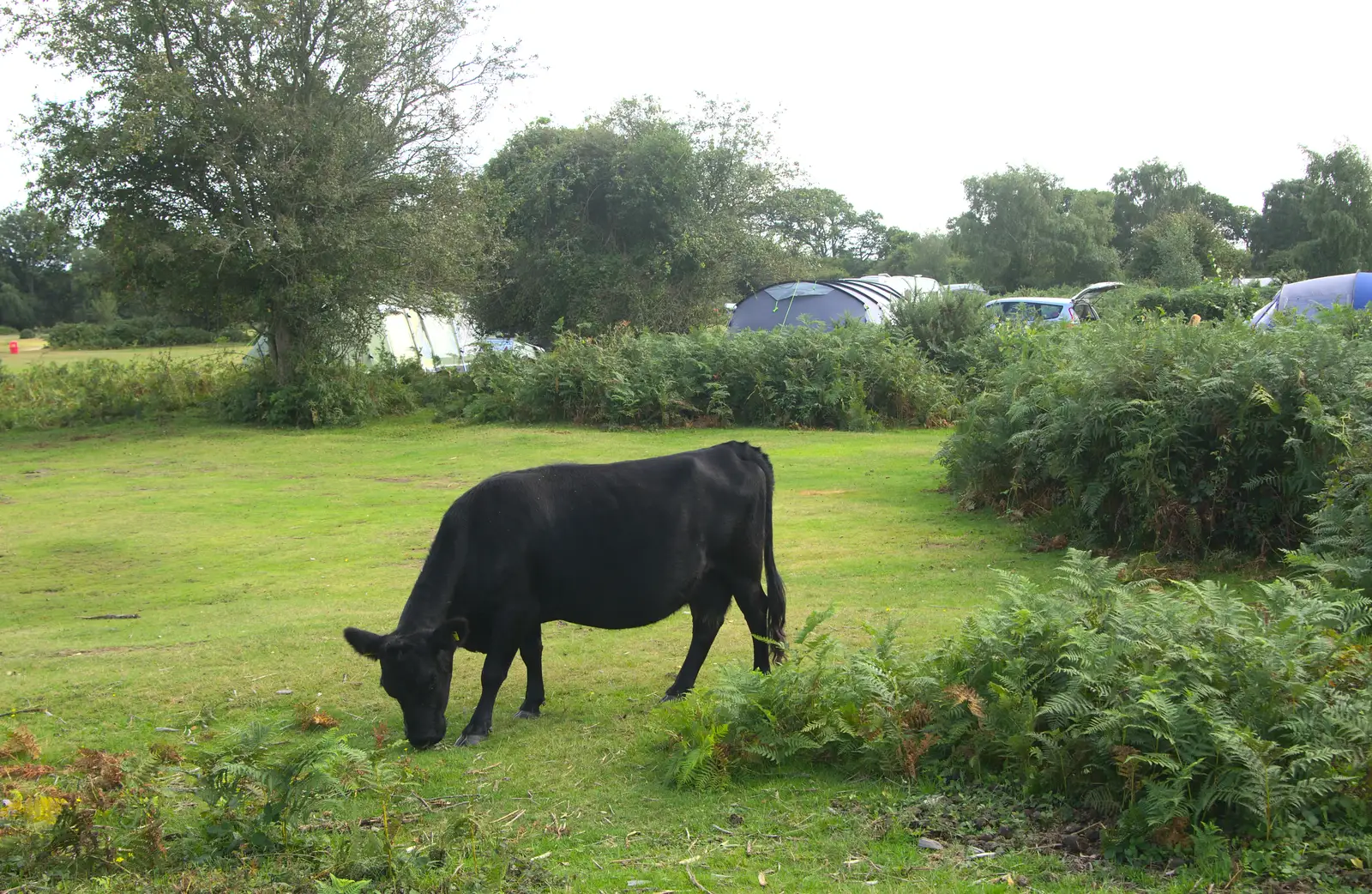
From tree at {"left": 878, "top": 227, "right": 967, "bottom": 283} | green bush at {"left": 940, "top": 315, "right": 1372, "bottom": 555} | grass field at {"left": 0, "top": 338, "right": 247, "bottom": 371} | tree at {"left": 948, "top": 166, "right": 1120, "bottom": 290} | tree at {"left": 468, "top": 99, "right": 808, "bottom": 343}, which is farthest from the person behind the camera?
tree at {"left": 878, "top": 227, "right": 967, "bottom": 283}

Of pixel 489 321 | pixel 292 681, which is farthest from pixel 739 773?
pixel 489 321

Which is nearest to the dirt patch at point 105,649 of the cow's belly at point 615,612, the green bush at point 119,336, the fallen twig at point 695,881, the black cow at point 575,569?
the black cow at point 575,569

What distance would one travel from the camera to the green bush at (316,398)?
26.5 metres

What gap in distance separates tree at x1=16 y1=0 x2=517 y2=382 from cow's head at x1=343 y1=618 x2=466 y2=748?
63.7ft

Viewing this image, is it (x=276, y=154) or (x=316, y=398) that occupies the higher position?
(x=276, y=154)

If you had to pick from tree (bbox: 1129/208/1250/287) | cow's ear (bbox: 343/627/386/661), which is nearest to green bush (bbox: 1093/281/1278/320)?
tree (bbox: 1129/208/1250/287)

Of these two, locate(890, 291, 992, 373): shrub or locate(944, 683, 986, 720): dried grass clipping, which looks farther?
locate(890, 291, 992, 373): shrub

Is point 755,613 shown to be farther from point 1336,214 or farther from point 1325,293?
point 1336,214

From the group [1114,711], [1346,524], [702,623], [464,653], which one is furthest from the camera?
[464,653]

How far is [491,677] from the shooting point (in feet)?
23.6

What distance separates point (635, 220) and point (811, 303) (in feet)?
23.3

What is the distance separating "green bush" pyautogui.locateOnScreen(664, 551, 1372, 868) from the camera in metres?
4.73

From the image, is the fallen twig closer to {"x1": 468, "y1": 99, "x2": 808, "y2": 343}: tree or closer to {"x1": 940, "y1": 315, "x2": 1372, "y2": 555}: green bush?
{"x1": 940, "y1": 315, "x2": 1372, "y2": 555}: green bush

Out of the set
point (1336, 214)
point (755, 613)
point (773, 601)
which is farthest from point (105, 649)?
point (1336, 214)
